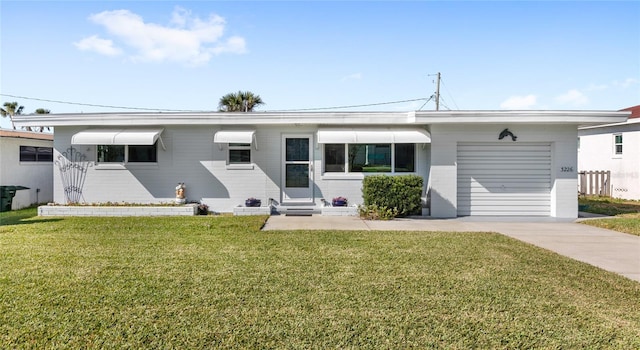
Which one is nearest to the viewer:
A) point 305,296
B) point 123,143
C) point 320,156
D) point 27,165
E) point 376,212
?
point 305,296

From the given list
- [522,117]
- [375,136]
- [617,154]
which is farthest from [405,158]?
[617,154]

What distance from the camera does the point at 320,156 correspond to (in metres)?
12.8

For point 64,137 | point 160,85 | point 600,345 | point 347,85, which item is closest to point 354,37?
point 347,85

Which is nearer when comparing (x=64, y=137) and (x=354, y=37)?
(x=64, y=137)

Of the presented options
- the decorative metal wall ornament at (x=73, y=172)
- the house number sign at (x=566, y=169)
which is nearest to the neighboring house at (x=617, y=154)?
the house number sign at (x=566, y=169)

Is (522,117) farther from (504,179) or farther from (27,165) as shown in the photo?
(27,165)

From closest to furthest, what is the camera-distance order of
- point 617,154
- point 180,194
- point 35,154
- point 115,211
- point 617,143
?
point 115,211
point 180,194
point 35,154
point 617,154
point 617,143

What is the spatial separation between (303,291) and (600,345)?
3.04m

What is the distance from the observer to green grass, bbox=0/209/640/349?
350 cm

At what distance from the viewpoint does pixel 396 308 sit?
13.7 ft

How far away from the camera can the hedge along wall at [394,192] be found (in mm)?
11531

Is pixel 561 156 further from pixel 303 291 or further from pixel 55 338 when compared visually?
pixel 55 338

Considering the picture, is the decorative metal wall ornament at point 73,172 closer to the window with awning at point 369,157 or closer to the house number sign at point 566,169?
the window with awning at point 369,157

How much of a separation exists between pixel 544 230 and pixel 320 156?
6852mm
